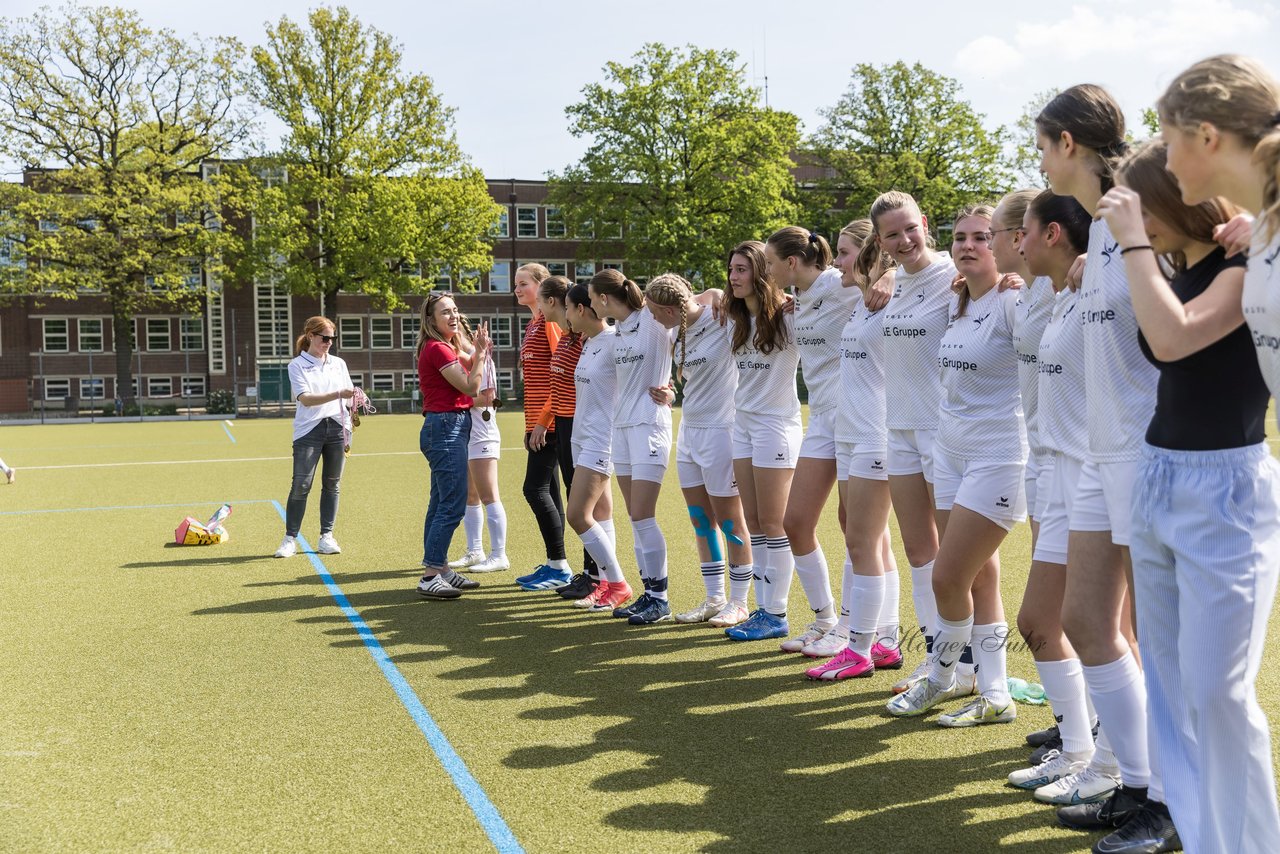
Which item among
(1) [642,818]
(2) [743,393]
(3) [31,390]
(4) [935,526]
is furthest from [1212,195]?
(3) [31,390]

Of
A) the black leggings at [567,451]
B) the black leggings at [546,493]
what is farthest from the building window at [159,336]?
the black leggings at [567,451]

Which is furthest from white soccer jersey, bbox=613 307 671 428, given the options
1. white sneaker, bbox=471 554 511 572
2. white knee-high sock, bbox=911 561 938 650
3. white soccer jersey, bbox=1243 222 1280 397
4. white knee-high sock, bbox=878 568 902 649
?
white soccer jersey, bbox=1243 222 1280 397

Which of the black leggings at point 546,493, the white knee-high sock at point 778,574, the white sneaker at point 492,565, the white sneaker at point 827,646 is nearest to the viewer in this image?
the white sneaker at point 827,646

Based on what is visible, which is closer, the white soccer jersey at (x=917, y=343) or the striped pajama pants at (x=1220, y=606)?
the striped pajama pants at (x=1220, y=606)

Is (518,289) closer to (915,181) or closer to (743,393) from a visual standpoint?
(743,393)

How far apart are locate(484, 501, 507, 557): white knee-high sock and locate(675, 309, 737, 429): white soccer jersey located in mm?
2817

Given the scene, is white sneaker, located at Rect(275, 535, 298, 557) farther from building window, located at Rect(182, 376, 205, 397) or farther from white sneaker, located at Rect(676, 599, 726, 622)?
building window, located at Rect(182, 376, 205, 397)

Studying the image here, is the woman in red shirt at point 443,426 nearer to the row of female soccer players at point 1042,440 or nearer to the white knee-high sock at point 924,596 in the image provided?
the row of female soccer players at point 1042,440

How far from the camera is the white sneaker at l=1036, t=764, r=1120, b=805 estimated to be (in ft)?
12.9

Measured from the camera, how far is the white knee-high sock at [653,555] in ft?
24.1

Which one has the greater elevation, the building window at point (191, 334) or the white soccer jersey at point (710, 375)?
the building window at point (191, 334)

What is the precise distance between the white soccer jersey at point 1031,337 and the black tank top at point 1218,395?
1399 mm

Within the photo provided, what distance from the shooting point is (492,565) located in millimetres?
9398

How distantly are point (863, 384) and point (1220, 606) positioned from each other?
10.5 ft
